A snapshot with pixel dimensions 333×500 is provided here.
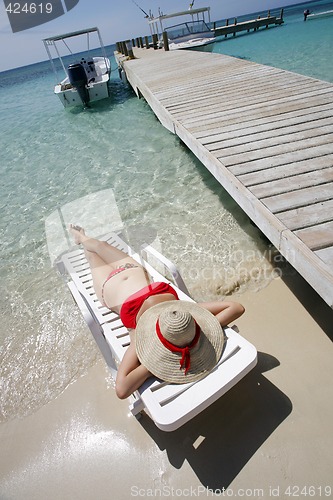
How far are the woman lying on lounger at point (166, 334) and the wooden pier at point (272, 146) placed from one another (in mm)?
960

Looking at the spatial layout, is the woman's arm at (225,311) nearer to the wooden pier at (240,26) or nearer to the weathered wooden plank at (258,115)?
the weathered wooden plank at (258,115)

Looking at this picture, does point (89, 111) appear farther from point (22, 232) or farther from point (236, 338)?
point (236, 338)

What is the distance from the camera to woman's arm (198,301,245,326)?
2566 millimetres

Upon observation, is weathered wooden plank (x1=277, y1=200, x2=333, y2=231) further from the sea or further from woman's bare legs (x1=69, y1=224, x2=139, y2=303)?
woman's bare legs (x1=69, y1=224, x2=139, y2=303)

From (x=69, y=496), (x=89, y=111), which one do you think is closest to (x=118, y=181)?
(x=69, y=496)

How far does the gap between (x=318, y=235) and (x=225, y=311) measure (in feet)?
3.87

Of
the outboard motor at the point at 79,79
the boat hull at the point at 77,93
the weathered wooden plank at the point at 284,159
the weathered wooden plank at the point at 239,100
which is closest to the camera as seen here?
the weathered wooden plank at the point at 284,159

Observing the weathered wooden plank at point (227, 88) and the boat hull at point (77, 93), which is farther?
the boat hull at point (77, 93)

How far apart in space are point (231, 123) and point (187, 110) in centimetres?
154

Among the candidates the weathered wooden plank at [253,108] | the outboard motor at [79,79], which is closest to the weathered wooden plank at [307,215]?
the weathered wooden plank at [253,108]

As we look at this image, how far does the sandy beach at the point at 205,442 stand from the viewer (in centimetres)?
224

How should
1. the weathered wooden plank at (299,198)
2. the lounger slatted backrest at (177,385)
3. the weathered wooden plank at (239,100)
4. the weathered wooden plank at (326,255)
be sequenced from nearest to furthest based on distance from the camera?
the lounger slatted backrest at (177,385), the weathered wooden plank at (326,255), the weathered wooden plank at (299,198), the weathered wooden plank at (239,100)

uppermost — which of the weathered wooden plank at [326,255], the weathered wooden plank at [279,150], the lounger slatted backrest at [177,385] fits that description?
the weathered wooden plank at [279,150]

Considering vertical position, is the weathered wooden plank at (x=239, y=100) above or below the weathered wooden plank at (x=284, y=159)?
above
